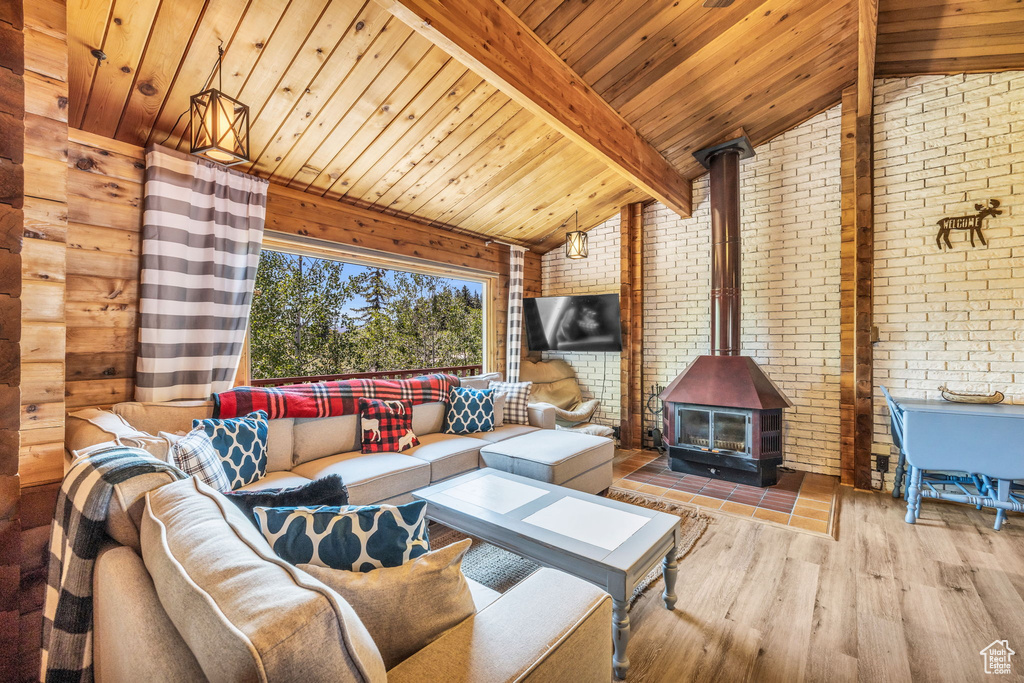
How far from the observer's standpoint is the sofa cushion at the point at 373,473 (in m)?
2.40

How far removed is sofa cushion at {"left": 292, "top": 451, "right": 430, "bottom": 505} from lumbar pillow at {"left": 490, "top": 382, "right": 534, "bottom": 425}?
1168mm

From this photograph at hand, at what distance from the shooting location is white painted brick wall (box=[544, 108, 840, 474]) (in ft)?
12.8

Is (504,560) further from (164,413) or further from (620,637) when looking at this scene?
(164,413)

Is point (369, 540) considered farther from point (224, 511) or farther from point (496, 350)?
point (496, 350)

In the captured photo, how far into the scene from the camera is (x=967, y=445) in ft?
9.09

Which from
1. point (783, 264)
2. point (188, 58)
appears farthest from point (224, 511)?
point (783, 264)

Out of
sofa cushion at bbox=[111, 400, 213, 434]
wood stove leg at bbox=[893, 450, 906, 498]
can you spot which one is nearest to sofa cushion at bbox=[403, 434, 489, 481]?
sofa cushion at bbox=[111, 400, 213, 434]

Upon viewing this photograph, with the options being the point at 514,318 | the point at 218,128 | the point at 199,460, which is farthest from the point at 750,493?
the point at 218,128

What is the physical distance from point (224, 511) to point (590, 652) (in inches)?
35.4

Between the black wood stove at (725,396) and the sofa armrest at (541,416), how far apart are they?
107 centimetres

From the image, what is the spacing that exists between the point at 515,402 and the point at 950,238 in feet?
11.6

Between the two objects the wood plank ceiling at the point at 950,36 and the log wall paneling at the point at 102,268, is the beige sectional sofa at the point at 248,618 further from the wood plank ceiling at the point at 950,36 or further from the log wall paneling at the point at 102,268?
the wood plank ceiling at the point at 950,36

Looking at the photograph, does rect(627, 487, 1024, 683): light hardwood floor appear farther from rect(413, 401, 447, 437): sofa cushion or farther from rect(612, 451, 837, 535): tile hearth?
rect(413, 401, 447, 437): sofa cushion

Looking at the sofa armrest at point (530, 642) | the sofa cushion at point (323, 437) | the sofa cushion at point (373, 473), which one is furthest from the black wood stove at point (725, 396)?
the sofa armrest at point (530, 642)
